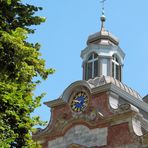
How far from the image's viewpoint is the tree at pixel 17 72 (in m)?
14.0

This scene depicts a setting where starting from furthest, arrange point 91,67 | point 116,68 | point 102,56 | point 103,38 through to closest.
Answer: point 103,38
point 116,68
point 91,67
point 102,56

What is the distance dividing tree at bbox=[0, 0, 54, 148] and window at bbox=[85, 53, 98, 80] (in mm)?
20115

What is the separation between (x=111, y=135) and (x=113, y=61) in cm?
825

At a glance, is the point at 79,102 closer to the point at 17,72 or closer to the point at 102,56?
the point at 102,56

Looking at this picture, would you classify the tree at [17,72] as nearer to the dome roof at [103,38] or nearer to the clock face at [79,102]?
the clock face at [79,102]

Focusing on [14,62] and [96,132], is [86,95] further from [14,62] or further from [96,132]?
[14,62]

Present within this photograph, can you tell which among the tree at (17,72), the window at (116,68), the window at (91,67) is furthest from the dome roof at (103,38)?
the tree at (17,72)

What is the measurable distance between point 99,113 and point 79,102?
203cm

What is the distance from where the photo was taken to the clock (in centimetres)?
3185

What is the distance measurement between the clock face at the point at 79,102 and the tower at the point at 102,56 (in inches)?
133

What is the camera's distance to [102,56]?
3603 centimetres

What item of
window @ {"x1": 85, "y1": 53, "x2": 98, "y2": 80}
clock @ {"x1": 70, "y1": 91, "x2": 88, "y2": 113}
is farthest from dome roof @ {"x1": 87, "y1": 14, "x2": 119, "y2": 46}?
clock @ {"x1": 70, "y1": 91, "x2": 88, "y2": 113}

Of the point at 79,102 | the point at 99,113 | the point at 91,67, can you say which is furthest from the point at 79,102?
the point at 91,67

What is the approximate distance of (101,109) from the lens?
3105 cm
